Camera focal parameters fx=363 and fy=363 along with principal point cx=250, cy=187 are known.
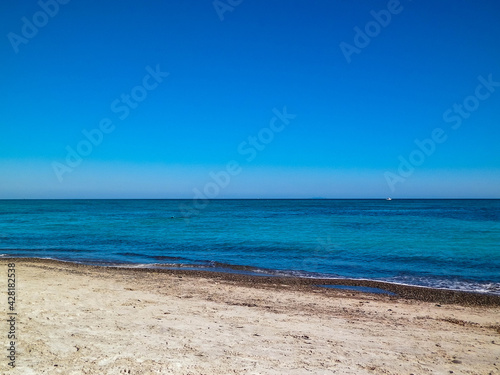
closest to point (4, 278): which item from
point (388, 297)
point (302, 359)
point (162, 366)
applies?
point (162, 366)

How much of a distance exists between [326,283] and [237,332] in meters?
7.72

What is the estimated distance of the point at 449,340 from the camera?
782 centimetres

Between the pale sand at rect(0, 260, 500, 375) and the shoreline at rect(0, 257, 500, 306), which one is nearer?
the pale sand at rect(0, 260, 500, 375)

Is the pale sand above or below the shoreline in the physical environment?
above

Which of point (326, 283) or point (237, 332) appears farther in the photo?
point (326, 283)

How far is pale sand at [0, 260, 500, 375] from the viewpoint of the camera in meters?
6.04

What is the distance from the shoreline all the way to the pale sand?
30.2 inches

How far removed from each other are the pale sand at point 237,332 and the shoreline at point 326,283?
30.2 inches

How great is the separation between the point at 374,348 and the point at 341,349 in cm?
68

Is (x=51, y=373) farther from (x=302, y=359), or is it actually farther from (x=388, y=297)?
(x=388, y=297)

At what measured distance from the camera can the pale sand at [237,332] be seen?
6.04m

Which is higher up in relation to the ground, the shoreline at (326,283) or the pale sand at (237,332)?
the pale sand at (237,332)

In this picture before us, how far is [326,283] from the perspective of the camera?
1464cm

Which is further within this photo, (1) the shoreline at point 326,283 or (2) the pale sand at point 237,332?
(1) the shoreline at point 326,283
